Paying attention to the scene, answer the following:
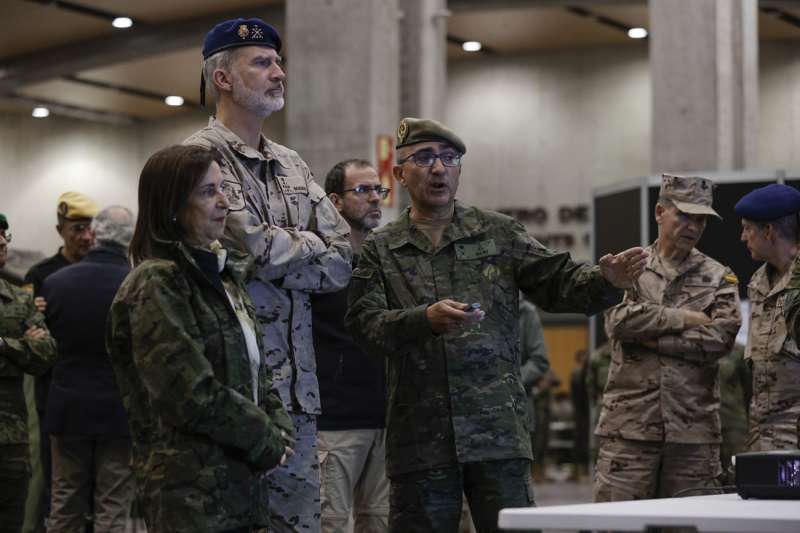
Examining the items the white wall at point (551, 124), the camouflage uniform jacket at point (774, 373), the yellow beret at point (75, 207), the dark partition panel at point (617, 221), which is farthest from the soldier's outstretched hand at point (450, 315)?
the white wall at point (551, 124)

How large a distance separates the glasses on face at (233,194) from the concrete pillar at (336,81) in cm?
549

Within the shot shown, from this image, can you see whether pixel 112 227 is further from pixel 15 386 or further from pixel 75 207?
pixel 15 386

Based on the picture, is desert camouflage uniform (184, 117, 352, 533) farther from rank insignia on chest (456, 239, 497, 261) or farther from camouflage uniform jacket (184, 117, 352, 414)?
rank insignia on chest (456, 239, 497, 261)

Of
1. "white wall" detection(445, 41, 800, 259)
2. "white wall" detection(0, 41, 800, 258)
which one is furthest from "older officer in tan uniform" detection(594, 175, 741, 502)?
"white wall" detection(445, 41, 800, 259)

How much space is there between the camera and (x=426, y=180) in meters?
4.21

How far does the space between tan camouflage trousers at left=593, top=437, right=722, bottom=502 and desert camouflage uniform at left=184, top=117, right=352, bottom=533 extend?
6.73ft

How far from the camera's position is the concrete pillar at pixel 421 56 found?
10.8 m

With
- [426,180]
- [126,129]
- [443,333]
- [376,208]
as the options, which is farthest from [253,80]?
[126,129]

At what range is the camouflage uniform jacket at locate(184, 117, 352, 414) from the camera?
3.77 meters

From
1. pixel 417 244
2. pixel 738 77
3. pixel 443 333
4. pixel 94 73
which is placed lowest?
pixel 443 333

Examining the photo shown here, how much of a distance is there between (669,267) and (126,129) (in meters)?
18.3

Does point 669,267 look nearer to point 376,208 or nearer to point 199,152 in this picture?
point 376,208

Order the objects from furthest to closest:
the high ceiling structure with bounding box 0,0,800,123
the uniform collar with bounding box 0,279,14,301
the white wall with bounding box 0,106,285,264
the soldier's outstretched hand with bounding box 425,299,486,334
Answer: the white wall with bounding box 0,106,285,264
the high ceiling structure with bounding box 0,0,800,123
the uniform collar with bounding box 0,279,14,301
the soldier's outstretched hand with bounding box 425,299,486,334

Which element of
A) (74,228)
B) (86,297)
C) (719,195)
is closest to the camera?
(86,297)
